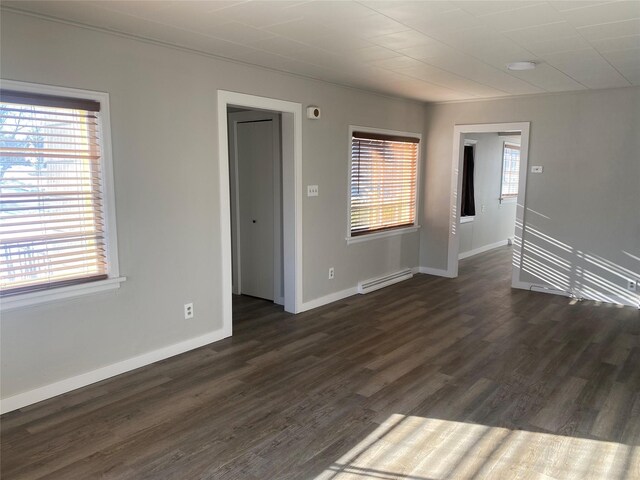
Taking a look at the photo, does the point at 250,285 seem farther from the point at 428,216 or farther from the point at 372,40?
the point at 372,40

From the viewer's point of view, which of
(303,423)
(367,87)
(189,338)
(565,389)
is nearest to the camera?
(303,423)

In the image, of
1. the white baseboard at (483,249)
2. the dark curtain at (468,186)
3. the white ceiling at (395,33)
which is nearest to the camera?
the white ceiling at (395,33)

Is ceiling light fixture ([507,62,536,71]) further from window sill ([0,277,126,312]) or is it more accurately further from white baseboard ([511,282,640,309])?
window sill ([0,277,126,312])

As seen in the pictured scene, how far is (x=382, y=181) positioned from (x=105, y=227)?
3.71m

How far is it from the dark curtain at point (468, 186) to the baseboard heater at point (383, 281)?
6.57ft

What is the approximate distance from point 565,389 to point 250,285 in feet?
11.5

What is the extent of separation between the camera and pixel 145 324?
3596 mm

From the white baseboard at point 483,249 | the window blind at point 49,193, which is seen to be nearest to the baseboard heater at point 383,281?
the white baseboard at point 483,249

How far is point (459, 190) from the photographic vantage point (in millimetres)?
6465

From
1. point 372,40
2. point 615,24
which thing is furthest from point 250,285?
point 615,24

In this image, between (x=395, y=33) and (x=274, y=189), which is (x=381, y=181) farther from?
(x=395, y=33)

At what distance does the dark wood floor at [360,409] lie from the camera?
2459 millimetres

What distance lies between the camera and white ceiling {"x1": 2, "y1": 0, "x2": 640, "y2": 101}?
268 cm

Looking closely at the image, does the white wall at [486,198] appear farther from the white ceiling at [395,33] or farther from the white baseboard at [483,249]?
the white ceiling at [395,33]
